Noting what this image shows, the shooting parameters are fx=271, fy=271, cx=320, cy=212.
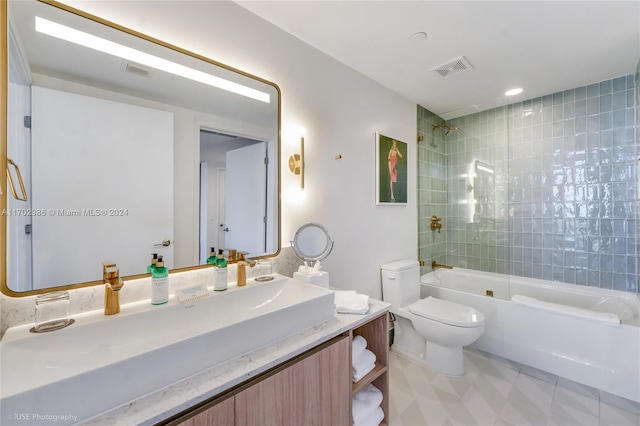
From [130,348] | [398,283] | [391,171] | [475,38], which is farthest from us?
[391,171]

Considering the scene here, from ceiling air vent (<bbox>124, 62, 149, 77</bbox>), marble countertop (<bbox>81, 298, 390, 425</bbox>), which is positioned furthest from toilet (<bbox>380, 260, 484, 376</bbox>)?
ceiling air vent (<bbox>124, 62, 149, 77</bbox>)

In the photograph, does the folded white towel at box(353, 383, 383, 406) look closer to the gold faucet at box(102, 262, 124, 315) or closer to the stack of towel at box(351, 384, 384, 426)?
the stack of towel at box(351, 384, 384, 426)

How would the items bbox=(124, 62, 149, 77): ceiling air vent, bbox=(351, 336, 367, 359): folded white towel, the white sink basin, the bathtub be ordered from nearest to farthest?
1. the white sink basin
2. bbox=(124, 62, 149, 77): ceiling air vent
3. bbox=(351, 336, 367, 359): folded white towel
4. the bathtub

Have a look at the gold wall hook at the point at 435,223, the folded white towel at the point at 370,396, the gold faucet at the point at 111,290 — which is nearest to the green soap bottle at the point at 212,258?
the gold faucet at the point at 111,290

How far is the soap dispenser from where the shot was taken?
120 cm

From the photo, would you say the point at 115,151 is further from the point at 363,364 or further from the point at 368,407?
the point at 368,407

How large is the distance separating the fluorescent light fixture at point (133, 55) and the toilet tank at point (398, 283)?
1681 millimetres

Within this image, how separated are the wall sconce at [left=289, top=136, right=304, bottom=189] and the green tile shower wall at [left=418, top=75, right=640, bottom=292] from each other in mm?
1628

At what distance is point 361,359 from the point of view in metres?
1.31

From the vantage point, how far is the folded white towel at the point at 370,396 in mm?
A: 1346

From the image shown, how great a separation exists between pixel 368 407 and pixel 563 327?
1.73m

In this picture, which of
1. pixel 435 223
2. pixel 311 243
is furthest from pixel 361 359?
pixel 435 223

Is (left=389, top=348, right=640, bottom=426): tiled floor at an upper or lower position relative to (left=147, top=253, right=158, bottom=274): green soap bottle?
lower

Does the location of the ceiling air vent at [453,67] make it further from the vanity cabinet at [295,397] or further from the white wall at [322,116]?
the vanity cabinet at [295,397]
